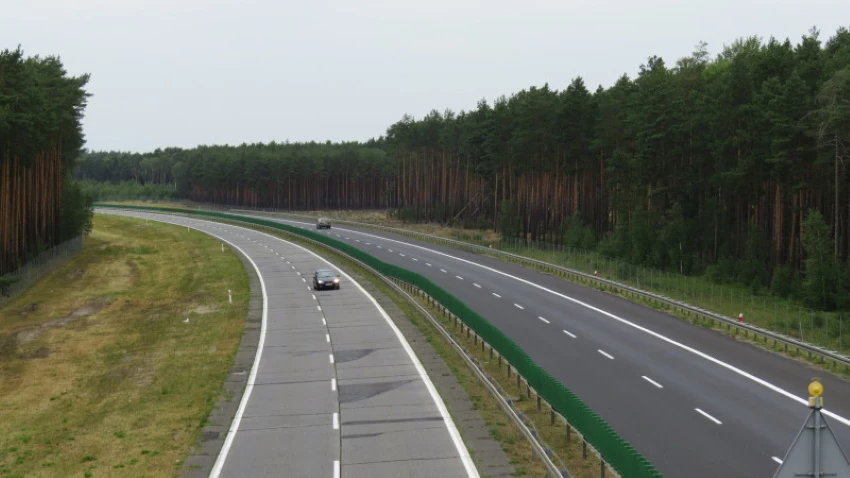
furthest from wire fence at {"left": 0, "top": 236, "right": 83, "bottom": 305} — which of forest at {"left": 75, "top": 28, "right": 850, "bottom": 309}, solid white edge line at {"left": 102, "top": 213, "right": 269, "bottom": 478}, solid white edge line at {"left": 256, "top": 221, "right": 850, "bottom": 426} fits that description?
forest at {"left": 75, "top": 28, "right": 850, "bottom": 309}

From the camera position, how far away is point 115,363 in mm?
35844

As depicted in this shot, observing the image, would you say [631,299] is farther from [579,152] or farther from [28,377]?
[579,152]

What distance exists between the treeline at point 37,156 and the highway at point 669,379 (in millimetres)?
31812

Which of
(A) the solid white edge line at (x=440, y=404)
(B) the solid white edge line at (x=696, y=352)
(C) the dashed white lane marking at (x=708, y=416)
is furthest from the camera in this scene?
(B) the solid white edge line at (x=696, y=352)

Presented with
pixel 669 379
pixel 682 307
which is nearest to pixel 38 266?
pixel 682 307

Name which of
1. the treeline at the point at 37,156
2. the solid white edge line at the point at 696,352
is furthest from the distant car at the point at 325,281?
the treeline at the point at 37,156

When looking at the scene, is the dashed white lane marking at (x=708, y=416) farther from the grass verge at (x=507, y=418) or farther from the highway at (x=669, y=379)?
the grass verge at (x=507, y=418)

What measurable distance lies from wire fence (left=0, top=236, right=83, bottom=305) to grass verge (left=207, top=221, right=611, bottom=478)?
33.0 m

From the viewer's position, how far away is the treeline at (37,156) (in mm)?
57406

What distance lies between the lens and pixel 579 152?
8656cm

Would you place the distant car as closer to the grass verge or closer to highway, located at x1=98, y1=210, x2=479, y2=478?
highway, located at x1=98, y1=210, x2=479, y2=478

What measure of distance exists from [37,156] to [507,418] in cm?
6263

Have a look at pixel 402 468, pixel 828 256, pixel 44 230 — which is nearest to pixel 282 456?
pixel 402 468

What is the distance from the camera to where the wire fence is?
57.5m
